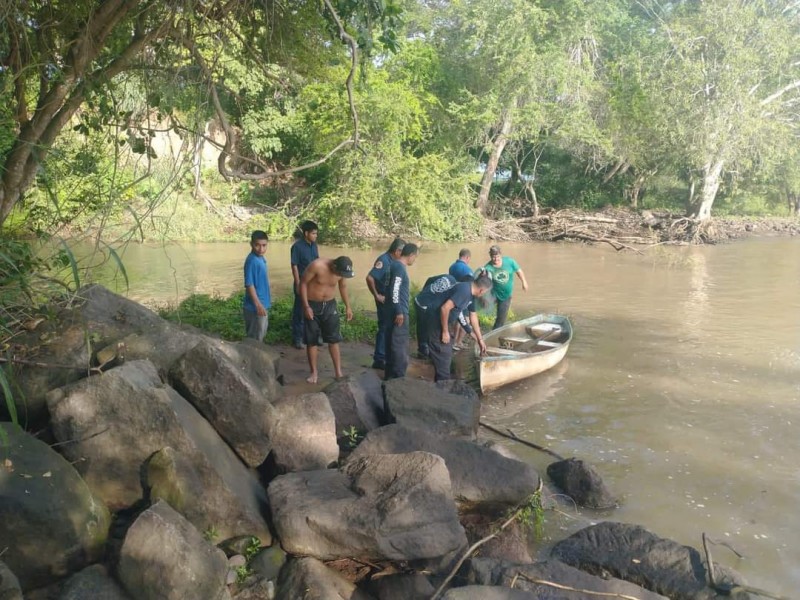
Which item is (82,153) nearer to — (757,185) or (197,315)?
(197,315)

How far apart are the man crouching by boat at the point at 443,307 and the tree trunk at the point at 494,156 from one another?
19.9m

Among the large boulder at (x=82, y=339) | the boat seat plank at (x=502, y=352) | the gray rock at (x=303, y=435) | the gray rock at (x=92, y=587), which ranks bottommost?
the boat seat plank at (x=502, y=352)

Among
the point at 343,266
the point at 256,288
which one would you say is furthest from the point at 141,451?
the point at 256,288

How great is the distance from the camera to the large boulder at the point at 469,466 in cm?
505

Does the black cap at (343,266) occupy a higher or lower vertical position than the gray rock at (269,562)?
higher

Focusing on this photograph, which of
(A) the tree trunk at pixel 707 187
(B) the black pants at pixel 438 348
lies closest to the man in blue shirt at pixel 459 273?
(B) the black pants at pixel 438 348

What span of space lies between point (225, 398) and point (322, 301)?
119 inches

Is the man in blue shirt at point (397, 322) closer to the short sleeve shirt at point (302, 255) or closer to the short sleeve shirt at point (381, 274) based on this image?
the short sleeve shirt at point (381, 274)

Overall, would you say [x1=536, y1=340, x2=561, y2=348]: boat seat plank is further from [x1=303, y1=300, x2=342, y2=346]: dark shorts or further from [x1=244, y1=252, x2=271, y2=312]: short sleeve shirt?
[x1=244, y1=252, x2=271, y2=312]: short sleeve shirt

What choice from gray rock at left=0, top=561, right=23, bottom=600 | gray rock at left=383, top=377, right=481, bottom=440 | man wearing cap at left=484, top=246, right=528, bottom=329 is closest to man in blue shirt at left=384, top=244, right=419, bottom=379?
gray rock at left=383, top=377, right=481, bottom=440

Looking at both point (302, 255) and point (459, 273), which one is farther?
point (459, 273)

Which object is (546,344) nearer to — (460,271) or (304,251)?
(460,271)

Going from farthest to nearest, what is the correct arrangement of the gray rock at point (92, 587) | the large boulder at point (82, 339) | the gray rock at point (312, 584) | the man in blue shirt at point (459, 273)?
the man in blue shirt at point (459, 273) < the large boulder at point (82, 339) < the gray rock at point (312, 584) < the gray rock at point (92, 587)

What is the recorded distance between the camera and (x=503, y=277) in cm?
1080
